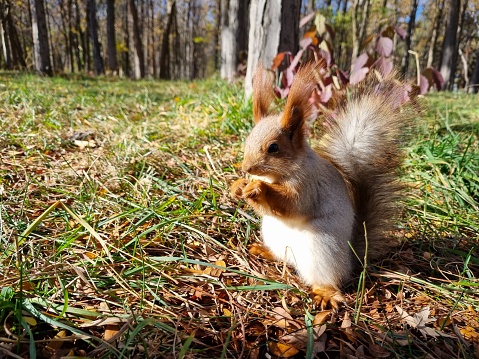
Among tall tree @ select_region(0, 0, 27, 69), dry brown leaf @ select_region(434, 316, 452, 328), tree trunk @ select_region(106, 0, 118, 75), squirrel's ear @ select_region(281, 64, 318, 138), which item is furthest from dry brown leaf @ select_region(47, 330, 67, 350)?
tall tree @ select_region(0, 0, 27, 69)

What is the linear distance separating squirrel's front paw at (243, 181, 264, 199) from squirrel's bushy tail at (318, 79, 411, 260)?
15.4 inches

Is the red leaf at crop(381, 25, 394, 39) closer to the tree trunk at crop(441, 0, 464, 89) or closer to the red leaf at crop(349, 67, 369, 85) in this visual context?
the red leaf at crop(349, 67, 369, 85)

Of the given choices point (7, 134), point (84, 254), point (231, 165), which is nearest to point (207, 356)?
point (84, 254)

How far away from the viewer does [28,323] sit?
0.89 m

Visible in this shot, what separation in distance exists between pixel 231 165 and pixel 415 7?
15.7 metres

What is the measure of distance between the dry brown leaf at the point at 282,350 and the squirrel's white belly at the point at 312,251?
0.98 ft

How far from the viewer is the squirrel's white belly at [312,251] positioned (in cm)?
117

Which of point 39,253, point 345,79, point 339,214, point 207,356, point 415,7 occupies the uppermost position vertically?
point 415,7

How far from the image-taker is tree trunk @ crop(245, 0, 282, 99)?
2836 mm

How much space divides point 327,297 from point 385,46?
1.83m

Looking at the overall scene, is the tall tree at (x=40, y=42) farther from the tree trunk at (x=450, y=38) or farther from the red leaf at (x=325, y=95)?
the tree trunk at (x=450, y=38)

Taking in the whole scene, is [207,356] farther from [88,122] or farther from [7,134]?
[88,122]

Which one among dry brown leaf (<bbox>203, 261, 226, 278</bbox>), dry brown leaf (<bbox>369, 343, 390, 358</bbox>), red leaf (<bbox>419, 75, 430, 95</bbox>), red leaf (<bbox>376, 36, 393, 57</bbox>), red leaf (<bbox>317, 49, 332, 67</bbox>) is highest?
red leaf (<bbox>376, 36, 393, 57</bbox>)

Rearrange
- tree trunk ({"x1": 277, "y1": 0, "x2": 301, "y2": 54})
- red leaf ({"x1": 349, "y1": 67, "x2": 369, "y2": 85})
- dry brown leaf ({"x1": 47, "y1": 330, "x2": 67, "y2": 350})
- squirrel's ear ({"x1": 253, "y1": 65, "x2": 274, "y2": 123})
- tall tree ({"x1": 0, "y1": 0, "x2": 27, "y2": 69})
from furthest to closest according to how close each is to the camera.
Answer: tall tree ({"x1": 0, "y1": 0, "x2": 27, "y2": 69}) < tree trunk ({"x1": 277, "y1": 0, "x2": 301, "y2": 54}) < red leaf ({"x1": 349, "y1": 67, "x2": 369, "y2": 85}) < squirrel's ear ({"x1": 253, "y1": 65, "x2": 274, "y2": 123}) < dry brown leaf ({"x1": 47, "y1": 330, "x2": 67, "y2": 350})
